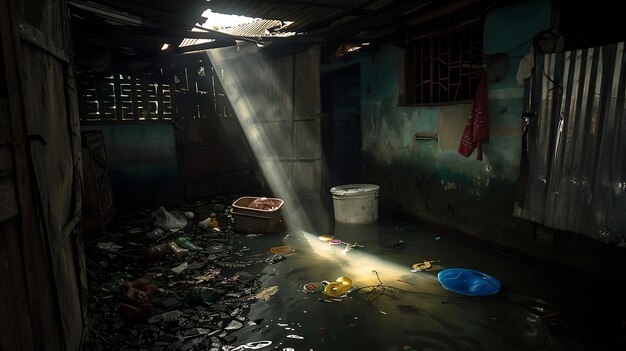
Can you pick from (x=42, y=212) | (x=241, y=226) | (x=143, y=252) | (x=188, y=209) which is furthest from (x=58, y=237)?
(x=188, y=209)

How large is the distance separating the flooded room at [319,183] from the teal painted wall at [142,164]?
0.05 meters

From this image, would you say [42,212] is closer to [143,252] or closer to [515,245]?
[143,252]

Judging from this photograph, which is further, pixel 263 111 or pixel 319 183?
pixel 263 111

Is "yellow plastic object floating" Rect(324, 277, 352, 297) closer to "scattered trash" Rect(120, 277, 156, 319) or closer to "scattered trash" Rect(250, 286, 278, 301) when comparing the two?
"scattered trash" Rect(250, 286, 278, 301)

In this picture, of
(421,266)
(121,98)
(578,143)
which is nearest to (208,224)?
(121,98)

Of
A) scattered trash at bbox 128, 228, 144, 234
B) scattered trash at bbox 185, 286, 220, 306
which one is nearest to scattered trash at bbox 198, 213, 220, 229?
scattered trash at bbox 128, 228, 144, 234

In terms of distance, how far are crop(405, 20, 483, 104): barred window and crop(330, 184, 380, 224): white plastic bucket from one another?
2148 mm

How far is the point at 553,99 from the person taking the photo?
447 cm

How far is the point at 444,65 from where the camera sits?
6496 millimetres

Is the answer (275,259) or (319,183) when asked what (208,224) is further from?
(319,183)

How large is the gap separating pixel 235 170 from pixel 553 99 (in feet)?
26.1

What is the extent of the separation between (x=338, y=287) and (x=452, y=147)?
3.44 metres

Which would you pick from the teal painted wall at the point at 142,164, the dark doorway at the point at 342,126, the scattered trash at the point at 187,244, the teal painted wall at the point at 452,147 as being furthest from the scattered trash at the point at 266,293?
the teal painted wall at the point at 142,164

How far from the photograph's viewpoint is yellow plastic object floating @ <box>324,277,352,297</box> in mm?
4367
